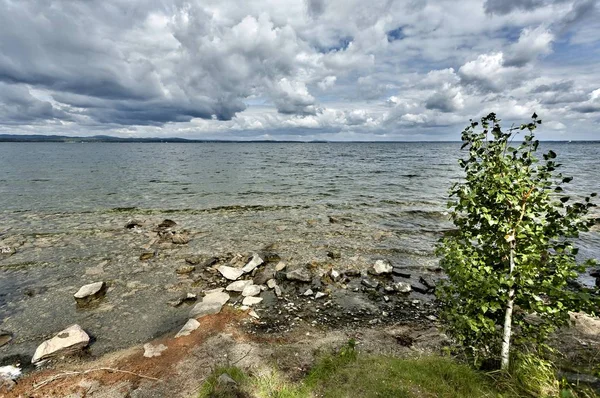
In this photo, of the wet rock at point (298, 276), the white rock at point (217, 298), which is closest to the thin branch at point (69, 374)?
the white rock at point (217, 298)

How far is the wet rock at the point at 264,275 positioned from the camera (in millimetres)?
12240

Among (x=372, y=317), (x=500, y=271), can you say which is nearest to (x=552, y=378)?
(x=500, y=271)

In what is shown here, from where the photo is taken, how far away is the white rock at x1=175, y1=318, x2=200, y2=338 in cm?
852

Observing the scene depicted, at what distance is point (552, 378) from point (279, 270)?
967cm

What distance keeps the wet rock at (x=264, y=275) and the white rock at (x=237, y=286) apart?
0.48 meters

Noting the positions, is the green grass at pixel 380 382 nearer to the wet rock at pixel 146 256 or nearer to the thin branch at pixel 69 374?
the thin branch at pixel 69 374

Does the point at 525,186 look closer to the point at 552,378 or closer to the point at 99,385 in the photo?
the point at 552,378

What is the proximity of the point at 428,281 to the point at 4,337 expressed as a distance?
14.6 meters

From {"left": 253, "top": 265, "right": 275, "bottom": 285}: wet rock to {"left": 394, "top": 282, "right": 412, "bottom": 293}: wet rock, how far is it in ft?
16.6

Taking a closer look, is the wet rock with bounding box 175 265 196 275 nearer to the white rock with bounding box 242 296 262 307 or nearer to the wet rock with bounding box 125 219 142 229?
the white rock with bounding box 242 296 262 307

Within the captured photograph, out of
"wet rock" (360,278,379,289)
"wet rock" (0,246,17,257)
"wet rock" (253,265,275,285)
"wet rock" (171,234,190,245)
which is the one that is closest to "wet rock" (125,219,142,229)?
"wet rock" (171,234,190,245)

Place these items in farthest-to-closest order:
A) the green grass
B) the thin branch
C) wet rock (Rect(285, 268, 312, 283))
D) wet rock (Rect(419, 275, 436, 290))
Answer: wet rock (Rect(285, 268, 312, 283))
wet rock (Rect(419, 275, 436, 290))
the thin branch
the green grass

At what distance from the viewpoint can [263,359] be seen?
7180 millimetres

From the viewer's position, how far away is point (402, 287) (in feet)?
38.0
